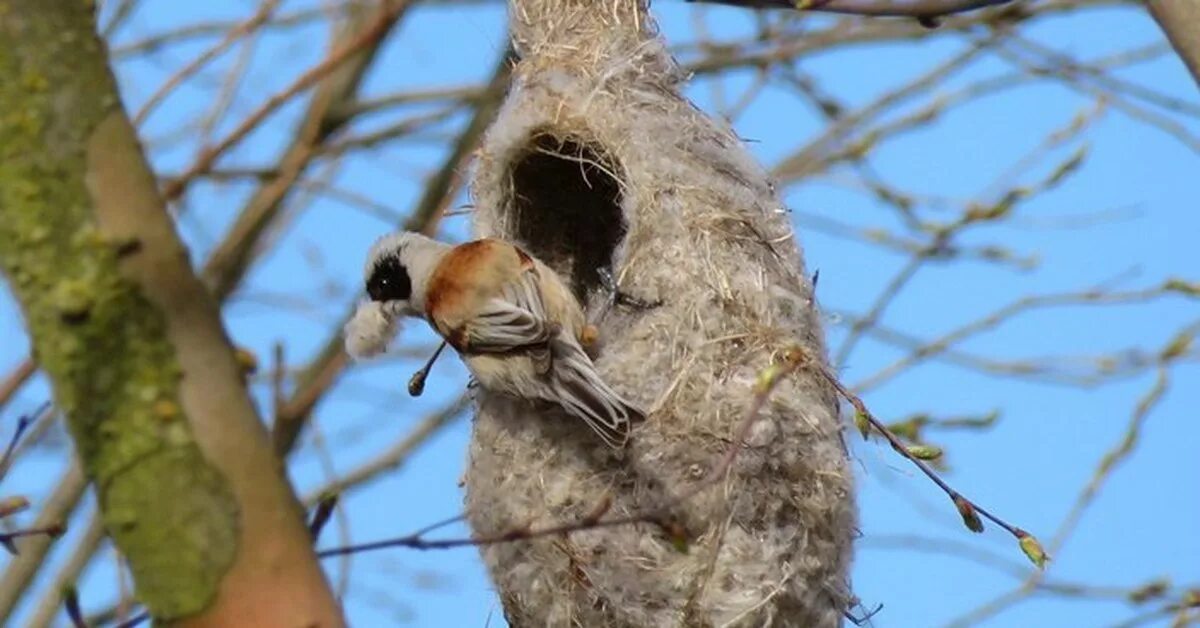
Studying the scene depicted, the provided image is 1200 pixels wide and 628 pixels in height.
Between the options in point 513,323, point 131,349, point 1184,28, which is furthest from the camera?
point 513,323

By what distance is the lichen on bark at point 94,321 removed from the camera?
1.47m

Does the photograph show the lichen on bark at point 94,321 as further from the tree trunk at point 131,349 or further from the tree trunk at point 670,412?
the tree trunk at point 670,412

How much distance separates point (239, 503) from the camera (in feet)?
4.80

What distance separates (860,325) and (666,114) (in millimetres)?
1344

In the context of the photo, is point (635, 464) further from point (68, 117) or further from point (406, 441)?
point (406, 441)

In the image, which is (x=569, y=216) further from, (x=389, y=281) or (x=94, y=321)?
(x=94, y=321)

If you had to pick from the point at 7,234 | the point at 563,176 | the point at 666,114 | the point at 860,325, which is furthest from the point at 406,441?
the point at 7,234

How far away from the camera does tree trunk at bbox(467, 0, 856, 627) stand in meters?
2.66

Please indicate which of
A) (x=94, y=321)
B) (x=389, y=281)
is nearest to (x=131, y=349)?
(x=94, y=321)

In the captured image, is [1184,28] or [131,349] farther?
[1184,28]

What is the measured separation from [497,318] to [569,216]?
2.52 ft

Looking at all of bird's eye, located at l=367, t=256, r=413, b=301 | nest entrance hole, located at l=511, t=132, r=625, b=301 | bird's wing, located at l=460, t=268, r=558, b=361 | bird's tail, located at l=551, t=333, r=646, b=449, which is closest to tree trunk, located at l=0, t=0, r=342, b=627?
bird's tail, located at l=551, t=333, r=646, b=449

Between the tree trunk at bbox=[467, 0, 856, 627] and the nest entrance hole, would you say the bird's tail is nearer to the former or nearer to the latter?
the tree trunk at bbox=[467, 0, 856, 627]

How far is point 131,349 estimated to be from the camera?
1.50m
